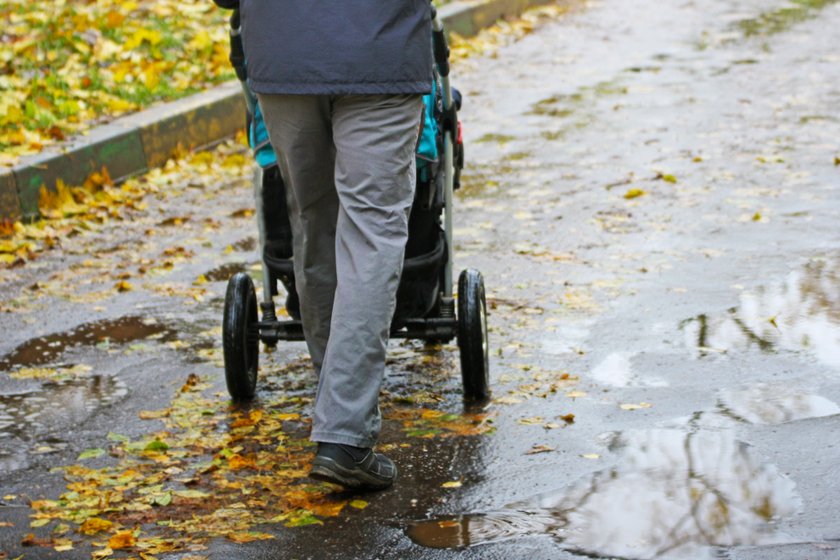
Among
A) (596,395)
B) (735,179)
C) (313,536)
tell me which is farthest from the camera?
(735,179)

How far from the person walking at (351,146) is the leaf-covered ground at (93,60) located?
13.6 ft

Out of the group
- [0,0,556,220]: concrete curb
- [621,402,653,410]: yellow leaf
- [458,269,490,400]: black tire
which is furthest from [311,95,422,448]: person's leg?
[0,0,556,220]: concrete curb

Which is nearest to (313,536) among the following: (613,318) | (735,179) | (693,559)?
(693,559)

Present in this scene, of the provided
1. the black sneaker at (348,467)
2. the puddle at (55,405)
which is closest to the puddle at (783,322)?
the black sneaker at (348,467)

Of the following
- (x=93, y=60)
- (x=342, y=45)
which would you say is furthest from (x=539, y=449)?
(x=93, y=60)

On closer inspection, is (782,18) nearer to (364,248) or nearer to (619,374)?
(619,374)

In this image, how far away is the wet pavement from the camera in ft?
11.6

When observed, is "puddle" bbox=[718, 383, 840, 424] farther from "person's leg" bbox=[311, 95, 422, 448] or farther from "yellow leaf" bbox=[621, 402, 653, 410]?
"person's leg" bbox=[311, 95, 422, 448]

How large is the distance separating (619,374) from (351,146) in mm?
1583

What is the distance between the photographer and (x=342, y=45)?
11.5 ft

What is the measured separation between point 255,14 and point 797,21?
35.7 ft

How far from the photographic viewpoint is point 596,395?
453 cm

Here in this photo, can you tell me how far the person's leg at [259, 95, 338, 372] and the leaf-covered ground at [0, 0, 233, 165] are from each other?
3.88 m

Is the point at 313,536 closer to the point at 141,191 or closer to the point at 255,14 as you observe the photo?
the point at 255,14
